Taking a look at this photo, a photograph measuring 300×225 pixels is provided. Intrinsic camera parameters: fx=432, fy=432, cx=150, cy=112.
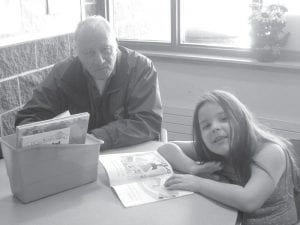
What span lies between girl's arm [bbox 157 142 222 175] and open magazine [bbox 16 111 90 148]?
0.33m

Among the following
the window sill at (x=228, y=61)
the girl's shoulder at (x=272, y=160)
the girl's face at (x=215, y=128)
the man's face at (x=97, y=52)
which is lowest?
the girl's shoulder at (x=272, y=160)

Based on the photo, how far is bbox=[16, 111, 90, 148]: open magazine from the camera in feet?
3.86

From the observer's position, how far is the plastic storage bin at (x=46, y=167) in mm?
1216

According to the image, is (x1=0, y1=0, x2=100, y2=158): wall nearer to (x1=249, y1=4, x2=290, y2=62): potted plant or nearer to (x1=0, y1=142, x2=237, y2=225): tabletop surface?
(x1=0, y1=142, x2=237, y2=225): tabletop surface

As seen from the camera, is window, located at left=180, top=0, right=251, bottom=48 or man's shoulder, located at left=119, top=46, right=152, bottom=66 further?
window, located at left=180, top=0, right=251, bottom=48

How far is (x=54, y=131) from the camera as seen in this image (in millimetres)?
1225

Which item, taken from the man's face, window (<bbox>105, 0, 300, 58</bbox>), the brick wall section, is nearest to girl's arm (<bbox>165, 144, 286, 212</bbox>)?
the man's face

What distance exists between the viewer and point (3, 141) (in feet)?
4.11

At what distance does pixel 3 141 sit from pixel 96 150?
0.92 feet

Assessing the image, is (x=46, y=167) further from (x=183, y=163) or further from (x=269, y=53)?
(x=269, y=53)

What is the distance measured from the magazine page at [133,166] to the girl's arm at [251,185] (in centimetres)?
10

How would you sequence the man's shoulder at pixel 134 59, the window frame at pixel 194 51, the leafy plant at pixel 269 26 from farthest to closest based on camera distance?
the window frame at pixel 194 51 < the leafy plant at pixel 269 26 < the man's shoulder at pixel 134 59

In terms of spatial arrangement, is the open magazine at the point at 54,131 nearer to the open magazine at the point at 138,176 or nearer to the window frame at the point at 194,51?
the open magazine at the point at 138,176

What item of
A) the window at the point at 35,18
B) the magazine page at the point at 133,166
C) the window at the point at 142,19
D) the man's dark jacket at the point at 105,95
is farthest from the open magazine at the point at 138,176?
the window at the point at 142,19
